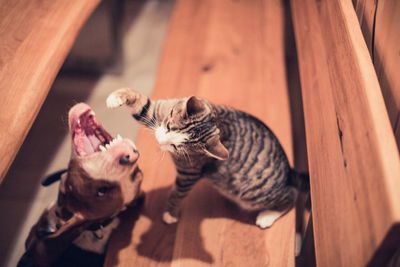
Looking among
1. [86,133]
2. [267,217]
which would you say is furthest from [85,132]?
[267,217]

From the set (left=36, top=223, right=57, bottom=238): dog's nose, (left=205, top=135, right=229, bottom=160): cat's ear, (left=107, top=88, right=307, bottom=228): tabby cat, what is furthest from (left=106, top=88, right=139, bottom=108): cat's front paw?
(left=36, top=223, right=57, bottom=238): dog's nose

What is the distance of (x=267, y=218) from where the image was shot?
1.19 metres

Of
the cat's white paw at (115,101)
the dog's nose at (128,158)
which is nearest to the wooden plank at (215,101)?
the dog's nose at (128,158)

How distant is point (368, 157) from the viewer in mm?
720

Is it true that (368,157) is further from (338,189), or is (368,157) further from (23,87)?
(23,87)

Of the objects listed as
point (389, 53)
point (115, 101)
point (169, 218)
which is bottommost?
point (169, 218)

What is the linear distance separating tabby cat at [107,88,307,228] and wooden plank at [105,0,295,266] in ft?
0.19

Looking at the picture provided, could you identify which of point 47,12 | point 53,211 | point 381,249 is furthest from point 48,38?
point 381,249

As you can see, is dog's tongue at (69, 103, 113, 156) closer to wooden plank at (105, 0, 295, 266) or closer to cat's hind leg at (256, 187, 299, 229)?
wooden plank at (105, 0, 295, 266)

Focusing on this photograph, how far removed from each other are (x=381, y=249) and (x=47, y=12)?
39.5 inches

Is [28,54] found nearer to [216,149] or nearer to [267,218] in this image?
[216,149]

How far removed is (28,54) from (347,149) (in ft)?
2.52

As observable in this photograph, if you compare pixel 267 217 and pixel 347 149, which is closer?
pixel 347 149

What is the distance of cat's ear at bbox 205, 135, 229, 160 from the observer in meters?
0.96
